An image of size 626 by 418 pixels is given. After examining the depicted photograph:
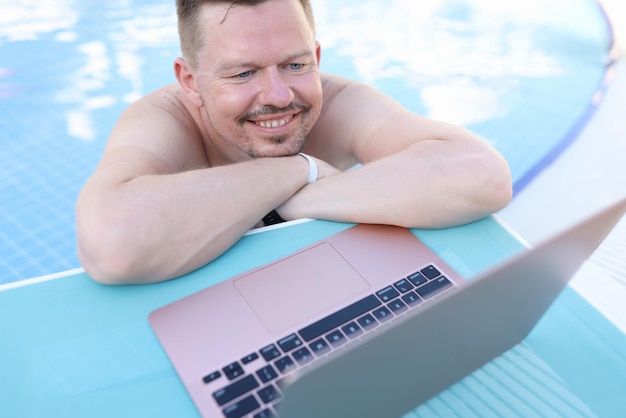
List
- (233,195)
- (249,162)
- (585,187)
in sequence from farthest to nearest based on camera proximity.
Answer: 1. (585,187)
2. (249,162)
3. (233,195)

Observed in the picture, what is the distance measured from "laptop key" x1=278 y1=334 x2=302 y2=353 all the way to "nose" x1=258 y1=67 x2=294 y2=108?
604mm

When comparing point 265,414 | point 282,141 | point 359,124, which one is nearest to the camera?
point 265,414

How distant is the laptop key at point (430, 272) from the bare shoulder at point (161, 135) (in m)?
0.60

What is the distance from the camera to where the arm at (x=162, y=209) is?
0.85 m

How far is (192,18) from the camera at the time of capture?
1.21 meters

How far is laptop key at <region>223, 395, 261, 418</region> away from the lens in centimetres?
65

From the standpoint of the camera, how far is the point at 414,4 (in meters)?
4.04

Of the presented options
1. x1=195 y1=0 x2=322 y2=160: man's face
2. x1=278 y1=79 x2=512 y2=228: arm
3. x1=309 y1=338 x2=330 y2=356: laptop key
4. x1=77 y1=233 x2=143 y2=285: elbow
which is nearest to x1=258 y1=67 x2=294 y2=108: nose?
x1=195 y1=0 x2=322 y2=160: man's face

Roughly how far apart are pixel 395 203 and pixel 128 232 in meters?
0.47

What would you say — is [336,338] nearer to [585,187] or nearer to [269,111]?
[269,111]

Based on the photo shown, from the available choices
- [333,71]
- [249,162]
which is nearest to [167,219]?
[249,162]

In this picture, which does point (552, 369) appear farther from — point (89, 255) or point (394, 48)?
point (394, 48)

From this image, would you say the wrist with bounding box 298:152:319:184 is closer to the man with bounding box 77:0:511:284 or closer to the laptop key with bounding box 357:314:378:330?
the man with bounding box 77:0:511:284

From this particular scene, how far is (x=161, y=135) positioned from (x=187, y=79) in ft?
0.65
